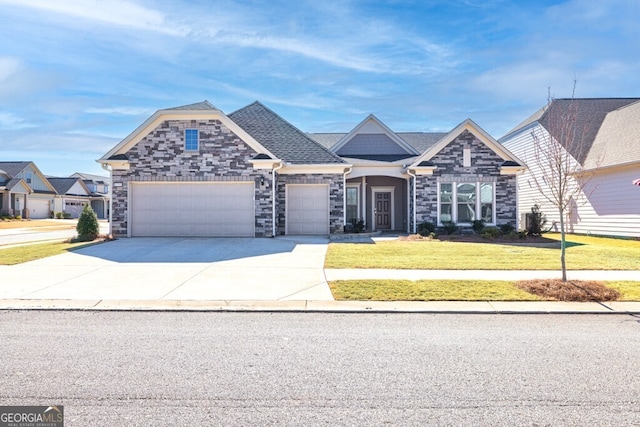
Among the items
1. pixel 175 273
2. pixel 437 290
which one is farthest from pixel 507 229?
pixel 175 273

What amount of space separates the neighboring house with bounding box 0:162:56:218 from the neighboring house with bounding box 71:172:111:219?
8421 mm

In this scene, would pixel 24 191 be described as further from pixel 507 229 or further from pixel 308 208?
pixel 507 229

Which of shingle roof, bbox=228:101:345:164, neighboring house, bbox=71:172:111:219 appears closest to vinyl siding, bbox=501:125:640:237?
shingle roof, bbox=228:101:345:164

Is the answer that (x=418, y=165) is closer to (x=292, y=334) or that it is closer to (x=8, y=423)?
(x=292, y=334)

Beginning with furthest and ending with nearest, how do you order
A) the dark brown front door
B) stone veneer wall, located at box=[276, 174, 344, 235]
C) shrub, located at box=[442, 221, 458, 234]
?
1. the dark brown front door
2. shrub, located at box=[442, 221, 458, 234]
3. stone veneer wall, located at box=[276, 174, 344, 235]

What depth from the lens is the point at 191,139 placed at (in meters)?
18.5

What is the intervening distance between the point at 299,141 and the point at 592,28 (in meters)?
12.8

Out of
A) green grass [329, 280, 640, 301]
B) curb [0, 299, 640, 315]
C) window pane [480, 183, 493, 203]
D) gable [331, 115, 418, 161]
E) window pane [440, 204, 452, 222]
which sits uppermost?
gable [331, 115, 418, 161]

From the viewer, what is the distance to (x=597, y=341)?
5633 millimetres

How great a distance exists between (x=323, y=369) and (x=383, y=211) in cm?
1993

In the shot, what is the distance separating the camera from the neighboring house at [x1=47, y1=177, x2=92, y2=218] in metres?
54.4

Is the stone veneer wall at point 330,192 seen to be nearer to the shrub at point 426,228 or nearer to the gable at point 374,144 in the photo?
the shrub at point 426,228

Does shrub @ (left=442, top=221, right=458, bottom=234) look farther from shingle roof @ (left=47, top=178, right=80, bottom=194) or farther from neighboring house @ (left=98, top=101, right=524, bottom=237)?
shingle roof @ (left=47, top=178, right=80, bottom=194)

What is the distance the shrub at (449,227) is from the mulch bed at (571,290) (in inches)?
451
